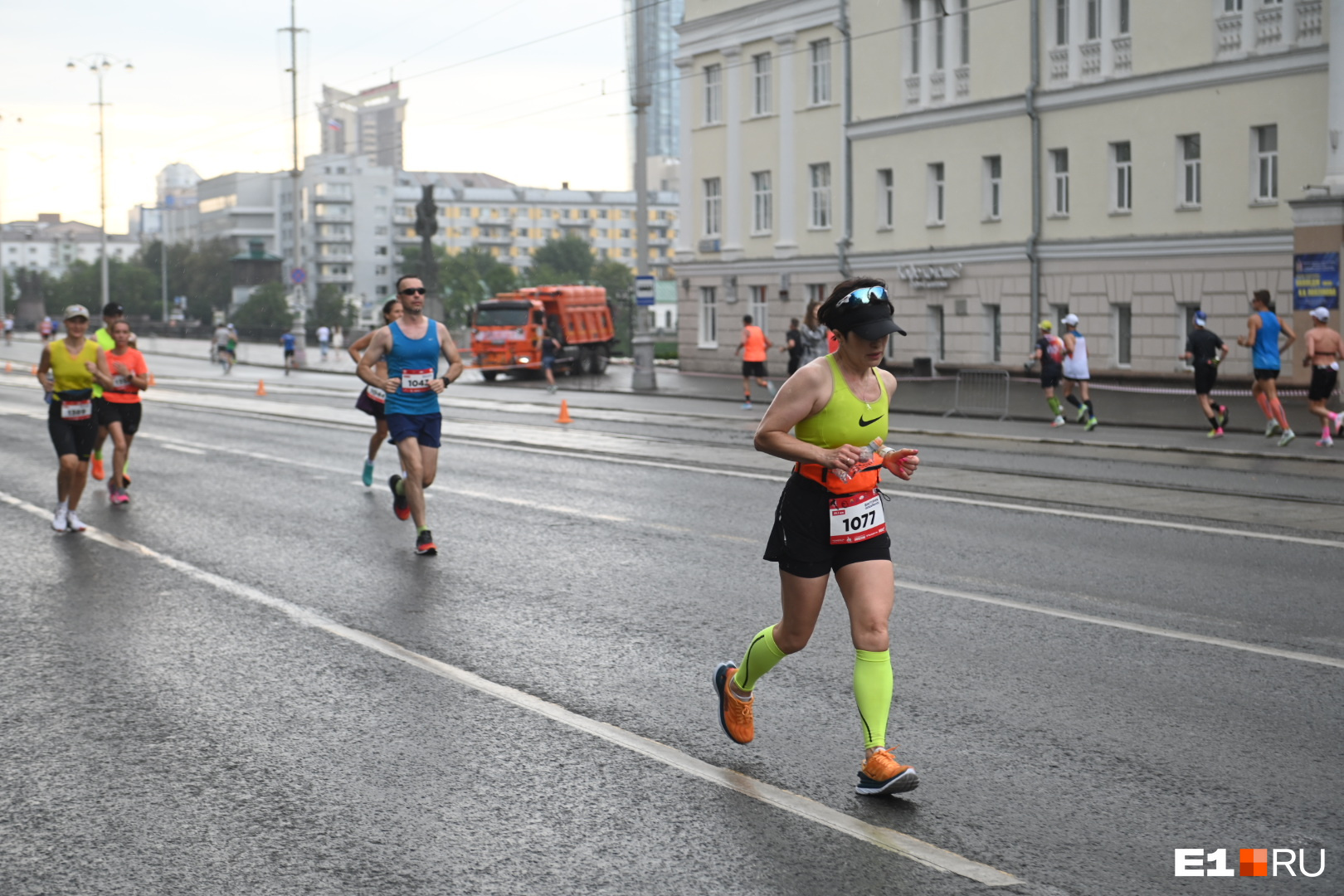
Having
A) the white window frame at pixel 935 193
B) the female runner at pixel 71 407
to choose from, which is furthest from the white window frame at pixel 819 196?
the female runner at pixel 71 407

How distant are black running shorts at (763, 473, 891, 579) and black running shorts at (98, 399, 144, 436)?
10.5 m

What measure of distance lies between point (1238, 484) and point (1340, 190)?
1652cm

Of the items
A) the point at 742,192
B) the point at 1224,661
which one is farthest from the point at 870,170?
the point at 1224,661

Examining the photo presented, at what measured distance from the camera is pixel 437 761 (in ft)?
18.3

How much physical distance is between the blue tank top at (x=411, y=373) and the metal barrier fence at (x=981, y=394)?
1684 centimetres

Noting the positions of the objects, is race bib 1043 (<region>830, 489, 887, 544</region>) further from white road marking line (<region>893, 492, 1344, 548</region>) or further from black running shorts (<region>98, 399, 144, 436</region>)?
black running shorts (<region>98, 399, 144, 436</region>)

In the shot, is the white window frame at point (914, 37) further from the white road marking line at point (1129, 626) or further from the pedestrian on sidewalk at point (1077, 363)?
the white road marking line at point (1129, 626)

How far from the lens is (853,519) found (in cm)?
528

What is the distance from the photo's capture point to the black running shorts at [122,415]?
14375mm

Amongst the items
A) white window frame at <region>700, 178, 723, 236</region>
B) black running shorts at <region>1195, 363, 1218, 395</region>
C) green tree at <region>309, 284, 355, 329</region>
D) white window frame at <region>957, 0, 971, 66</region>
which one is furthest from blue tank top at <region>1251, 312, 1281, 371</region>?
green tree at <region>309, 284, 355, 329</region>

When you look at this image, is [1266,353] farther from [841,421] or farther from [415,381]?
[841,421]

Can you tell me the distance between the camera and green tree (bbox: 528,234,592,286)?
186 meters

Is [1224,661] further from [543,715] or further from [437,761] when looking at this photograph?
[437,761]

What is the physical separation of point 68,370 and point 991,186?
30.5 m
